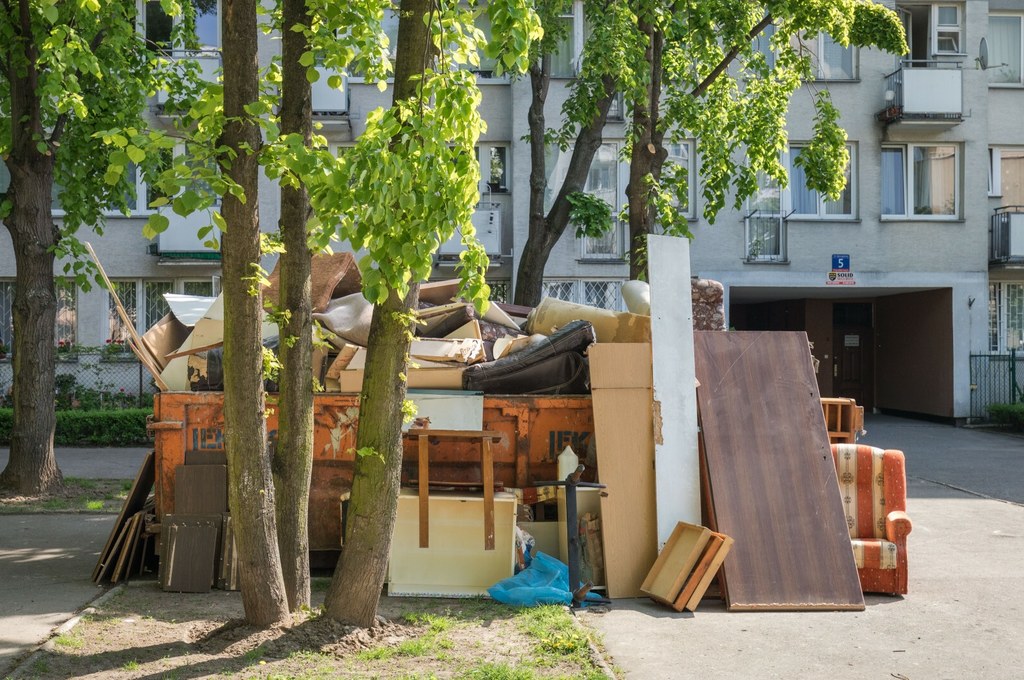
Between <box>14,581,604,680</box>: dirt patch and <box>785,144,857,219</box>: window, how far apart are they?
18.5 metres

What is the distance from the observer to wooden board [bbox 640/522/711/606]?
712 centimetres

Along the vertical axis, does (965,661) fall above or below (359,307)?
below

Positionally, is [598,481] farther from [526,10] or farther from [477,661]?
[526,10]

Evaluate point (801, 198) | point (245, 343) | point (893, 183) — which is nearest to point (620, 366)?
point (245, 343)

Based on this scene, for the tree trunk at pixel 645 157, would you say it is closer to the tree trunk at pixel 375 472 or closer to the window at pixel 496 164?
the tree trunk at pixel 375 472

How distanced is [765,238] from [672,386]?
647 inches

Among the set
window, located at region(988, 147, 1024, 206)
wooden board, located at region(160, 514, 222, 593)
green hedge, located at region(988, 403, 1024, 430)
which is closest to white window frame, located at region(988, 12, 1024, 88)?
window, located at region(988, 147, 1024, 206)

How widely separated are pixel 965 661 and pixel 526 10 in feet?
14.0

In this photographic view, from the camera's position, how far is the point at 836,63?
24.0m

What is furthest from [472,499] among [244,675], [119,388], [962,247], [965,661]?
[962,247]

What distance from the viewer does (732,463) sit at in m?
7.73

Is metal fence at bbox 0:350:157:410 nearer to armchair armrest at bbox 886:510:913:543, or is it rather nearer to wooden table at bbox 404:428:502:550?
wooden table at bbox 404:428:502:550

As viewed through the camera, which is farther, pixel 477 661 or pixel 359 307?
pixel 359 307

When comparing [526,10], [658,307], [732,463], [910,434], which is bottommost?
[910,434]
